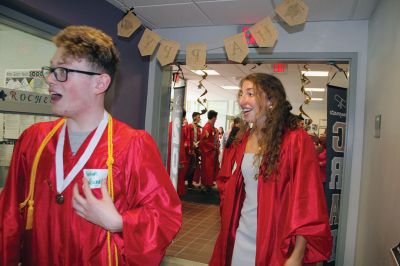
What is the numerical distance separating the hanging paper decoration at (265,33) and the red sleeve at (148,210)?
179 cm

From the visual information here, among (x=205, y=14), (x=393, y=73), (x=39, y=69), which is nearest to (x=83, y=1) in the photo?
(x=39, y=69)

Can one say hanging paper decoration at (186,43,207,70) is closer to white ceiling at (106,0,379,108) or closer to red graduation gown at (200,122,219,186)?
white ceiling at (106,0,379,108)

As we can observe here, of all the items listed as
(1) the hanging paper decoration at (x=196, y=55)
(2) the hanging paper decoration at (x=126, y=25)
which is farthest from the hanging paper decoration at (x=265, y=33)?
(2) the hanging paper decoration at (x=126, y=25)

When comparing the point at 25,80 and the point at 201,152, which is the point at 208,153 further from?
the point at 25,80

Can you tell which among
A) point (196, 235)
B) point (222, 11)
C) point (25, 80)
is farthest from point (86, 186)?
point (196, 235)

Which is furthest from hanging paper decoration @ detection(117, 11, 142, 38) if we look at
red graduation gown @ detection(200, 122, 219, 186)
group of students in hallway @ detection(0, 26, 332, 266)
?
red graduation gown @ detection(200, 122, 219, 186)

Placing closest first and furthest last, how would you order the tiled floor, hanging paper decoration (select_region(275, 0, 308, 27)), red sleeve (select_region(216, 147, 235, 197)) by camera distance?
red sleeve (select_region(216, 147, 235, 197))
hanging paper decoration (select_region(275, 0, 308, 27))
the tiled floor

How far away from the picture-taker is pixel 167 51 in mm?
3020

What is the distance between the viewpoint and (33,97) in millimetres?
2150

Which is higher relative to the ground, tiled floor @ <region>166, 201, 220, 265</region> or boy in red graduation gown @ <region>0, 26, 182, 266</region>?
boy in red graduation gown @ <region>0, 26, 182, 266</region>

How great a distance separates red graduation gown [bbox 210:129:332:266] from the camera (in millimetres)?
1397

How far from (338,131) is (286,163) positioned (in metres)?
1.47

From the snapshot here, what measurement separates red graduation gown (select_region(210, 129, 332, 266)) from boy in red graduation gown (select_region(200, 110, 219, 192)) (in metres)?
4.93

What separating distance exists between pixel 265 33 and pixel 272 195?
63.0 inches
